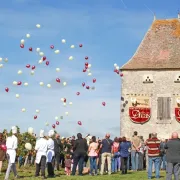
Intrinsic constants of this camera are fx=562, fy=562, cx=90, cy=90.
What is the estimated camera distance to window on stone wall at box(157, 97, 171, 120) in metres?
48.0

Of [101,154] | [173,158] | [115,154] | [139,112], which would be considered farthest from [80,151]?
[139,112]

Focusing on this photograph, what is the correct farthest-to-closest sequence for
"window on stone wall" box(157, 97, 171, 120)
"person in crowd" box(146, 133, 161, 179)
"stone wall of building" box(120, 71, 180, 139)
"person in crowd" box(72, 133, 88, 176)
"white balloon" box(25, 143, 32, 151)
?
1. "window on stone wall" box(157, 97, 171, 120)
2. "stone wall of building" box(120, 71, 180, 139)
3. "white balloon" box(25, 143, 32, 151)
4. "person in crowd" box(72, 133, 88, 176)
5. "person in crowd" box(146, 133, 161, 179)

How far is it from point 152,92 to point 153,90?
0.72 feet

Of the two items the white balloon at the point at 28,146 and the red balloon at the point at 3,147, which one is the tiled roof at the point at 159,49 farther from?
the red balloon at the point at 3,147

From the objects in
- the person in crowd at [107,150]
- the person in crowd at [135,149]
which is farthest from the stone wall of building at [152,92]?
the person in crowd at [107,150]

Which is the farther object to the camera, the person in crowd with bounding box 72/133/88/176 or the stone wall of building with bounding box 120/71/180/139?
the stone wall of building with bounding box 120/71/180/139

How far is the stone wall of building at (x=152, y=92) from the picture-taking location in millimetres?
47938

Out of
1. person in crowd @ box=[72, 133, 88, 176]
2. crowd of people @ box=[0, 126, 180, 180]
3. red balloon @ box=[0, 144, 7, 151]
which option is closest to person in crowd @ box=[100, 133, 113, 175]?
crowd of people @ box=[0, 126, 180, 180]

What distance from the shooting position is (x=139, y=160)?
94.5ft

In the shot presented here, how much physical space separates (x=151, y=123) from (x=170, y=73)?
4644 millimetres

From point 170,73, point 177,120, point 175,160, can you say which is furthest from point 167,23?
point 175,160

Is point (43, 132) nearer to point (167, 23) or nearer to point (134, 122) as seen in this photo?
point (134, 122)

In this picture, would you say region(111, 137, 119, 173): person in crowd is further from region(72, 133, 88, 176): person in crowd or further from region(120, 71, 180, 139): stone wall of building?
region(120, 71, 180, 139): stone wall of building

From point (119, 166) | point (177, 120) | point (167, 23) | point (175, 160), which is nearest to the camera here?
point (175, 160)
